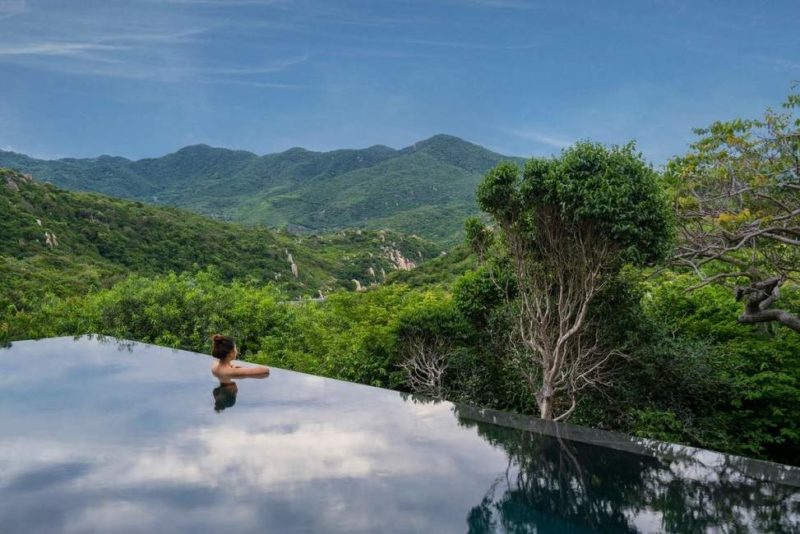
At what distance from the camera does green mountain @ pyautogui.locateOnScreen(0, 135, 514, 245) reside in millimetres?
88000

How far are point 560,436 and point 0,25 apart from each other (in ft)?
185

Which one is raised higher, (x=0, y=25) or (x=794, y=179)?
(x=0, y=25)

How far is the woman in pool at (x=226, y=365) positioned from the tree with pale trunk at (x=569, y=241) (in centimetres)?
306

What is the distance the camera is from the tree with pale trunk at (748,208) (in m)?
7.14

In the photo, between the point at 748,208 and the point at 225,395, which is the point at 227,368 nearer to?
the point at 225,395

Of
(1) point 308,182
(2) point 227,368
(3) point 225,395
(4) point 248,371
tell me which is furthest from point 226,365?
(1) point 308,182

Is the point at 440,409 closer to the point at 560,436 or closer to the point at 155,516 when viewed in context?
the point at 560,436

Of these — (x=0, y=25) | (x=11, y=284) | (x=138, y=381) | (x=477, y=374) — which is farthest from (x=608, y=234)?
(x=0, y=25)

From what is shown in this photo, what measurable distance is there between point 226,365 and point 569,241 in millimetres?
3562

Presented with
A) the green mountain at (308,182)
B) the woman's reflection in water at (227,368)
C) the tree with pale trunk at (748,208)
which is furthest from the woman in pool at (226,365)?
the green mountain at (308,182)

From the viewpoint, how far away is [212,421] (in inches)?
123

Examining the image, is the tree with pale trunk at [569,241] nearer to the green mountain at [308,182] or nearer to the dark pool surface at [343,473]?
the dark pool surface at [343,473]

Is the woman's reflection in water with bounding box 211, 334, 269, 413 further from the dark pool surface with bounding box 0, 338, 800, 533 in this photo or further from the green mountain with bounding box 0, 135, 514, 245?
the green mountain with bounding box 0, 135, 514, 245

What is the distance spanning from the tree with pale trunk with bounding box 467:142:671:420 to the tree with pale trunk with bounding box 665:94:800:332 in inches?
59.7
